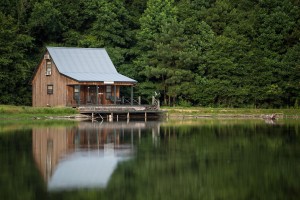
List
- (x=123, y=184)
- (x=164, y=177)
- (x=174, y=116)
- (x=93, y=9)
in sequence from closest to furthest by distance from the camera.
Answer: (x=123, y=184) < (x=164, y=177) < (x=174, y=116) < (x=93, y=9)

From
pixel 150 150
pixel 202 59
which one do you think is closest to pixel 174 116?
pixel 202 59

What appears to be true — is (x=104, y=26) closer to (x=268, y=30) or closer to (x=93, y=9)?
(x=93, y=9)

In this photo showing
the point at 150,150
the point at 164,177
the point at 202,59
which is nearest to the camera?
the point at 164,177

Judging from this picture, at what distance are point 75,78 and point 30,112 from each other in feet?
23.0

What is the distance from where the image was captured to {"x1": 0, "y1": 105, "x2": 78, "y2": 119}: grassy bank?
2142 inches

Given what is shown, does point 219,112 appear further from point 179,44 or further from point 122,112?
point 179,44

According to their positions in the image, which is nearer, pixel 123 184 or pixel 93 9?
pixel 123 184

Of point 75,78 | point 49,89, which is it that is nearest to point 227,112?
point 75,78

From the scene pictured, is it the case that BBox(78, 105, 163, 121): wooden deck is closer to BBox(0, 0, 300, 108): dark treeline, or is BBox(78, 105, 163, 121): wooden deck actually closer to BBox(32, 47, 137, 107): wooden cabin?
BBox(32, 47, 137, 107): wooden cabin

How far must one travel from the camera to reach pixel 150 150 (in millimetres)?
33000

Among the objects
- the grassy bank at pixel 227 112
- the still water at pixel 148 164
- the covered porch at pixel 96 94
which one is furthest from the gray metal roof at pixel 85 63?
the still water at pixel 148 164

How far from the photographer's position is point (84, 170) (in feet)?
86.0

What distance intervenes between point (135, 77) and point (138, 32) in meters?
4.85

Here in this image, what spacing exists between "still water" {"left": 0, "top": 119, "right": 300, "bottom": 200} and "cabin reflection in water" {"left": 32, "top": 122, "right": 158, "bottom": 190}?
0.11 ft
